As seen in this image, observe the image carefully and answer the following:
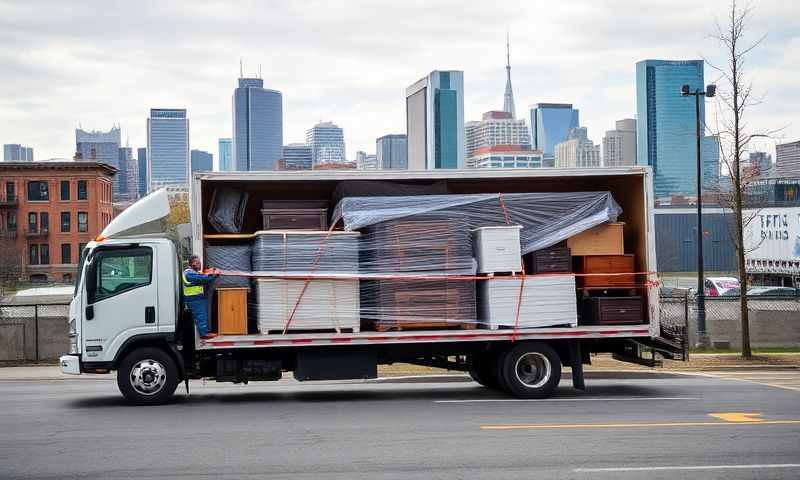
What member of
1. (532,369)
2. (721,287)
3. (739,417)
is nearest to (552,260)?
(532,369)

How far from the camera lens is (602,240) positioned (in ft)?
49.5

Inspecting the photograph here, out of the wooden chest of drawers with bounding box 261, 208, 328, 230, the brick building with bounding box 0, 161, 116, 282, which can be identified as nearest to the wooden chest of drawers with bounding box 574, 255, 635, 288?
the wooden chest of drawers with bounding box 261, 208, 328, 230

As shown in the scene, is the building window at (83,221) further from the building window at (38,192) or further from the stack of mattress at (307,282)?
the stack of mattress at (307,282)

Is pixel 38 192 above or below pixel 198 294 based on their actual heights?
above

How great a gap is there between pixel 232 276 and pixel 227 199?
1.42 meters

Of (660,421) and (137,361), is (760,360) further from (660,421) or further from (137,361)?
(137,361)

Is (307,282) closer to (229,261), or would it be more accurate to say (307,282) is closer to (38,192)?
(229,261)

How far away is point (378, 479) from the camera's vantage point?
877 centimetres

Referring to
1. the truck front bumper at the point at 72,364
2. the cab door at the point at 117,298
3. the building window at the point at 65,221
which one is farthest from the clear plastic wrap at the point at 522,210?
the building window at the point at 65,221

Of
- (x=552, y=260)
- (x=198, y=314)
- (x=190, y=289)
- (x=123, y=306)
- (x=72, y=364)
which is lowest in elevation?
(x=72, y=364)

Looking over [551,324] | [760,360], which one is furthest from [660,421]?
[760,360]

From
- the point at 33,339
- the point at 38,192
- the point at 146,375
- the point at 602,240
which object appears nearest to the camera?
the point at 146,375

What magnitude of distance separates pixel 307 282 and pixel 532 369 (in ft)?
12.6

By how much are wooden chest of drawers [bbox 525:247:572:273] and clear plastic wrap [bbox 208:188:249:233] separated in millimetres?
4682
